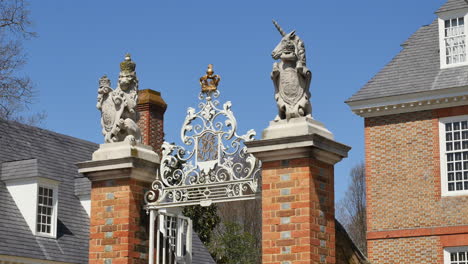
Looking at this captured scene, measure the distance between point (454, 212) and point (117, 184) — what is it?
39.6ft

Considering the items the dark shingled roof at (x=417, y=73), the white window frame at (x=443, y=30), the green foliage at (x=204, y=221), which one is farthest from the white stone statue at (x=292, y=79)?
the green foliage at (x=204, y=221)

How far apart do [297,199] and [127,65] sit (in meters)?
2.95

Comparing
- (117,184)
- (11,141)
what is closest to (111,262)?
(117,184)

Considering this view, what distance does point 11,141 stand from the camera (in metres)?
21.0

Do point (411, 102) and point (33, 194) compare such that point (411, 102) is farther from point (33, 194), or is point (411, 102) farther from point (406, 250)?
point (33, 194)

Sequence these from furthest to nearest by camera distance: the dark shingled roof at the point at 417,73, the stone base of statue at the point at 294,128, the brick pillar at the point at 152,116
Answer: the dark shingled roof at the point at 417,73 < the brick pillar at the point at 152,116 < the stone base of statue at the point at 294,128

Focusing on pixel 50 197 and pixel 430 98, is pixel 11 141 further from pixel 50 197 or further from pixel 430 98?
pixel 430 98

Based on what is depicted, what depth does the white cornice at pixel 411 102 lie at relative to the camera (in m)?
20.3

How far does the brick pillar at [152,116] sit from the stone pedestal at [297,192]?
34.7 ft

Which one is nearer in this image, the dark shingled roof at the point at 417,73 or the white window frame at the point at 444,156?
the white window frame at the point at 444,156

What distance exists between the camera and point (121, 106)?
10297 mm

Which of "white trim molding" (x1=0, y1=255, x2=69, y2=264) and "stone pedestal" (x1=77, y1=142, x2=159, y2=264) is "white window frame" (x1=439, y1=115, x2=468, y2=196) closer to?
"white trim molding" (x1=0, y1=255, x2=69, y2=264)

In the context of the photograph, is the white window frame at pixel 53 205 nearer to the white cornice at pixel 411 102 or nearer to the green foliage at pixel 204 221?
the white cornice at pixel 411 102

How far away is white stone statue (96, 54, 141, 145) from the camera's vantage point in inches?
405
